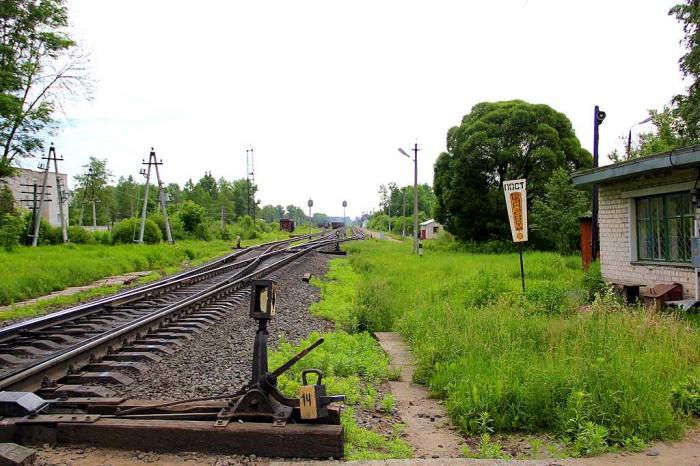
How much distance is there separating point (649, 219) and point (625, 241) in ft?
2.50

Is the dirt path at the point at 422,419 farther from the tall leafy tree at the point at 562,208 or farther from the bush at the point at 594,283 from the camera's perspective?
the tall leafy tree at the point at 562,208

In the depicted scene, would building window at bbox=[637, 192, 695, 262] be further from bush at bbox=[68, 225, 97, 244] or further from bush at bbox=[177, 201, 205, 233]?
bush at bbox=[177, 201, 205, 233]

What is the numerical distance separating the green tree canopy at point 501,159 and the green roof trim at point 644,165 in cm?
1728

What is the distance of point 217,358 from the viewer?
607cm

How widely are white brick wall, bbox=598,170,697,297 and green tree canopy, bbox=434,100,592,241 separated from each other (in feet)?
56.4

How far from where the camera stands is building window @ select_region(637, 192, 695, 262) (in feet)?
32.0

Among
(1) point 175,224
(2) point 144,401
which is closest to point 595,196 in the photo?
(2) point 144,401

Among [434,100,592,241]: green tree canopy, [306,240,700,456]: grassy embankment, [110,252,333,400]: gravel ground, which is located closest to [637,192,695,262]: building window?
[306,240,700,456]: grassy embankment

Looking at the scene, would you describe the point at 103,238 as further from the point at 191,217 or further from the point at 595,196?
the point at 595,196

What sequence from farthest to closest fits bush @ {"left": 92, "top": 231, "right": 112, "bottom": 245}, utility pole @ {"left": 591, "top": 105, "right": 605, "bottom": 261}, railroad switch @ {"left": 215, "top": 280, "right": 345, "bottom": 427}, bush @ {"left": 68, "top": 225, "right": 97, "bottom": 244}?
bush @ {"left": 92, "top": 231, "right": 112, "bottom": 245} → bush @ {"left": 68, "top": 225, "right": 97, "bottom": 244} → utility pole @ {"left": 591, "top": 105, "right": 605, "bottom": 261} → railroad switch @ {"left": 215, "top": 280, "right": 345, "bottom": 427}

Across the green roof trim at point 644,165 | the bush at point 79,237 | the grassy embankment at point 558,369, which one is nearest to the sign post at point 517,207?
the green roof trim at point 644,165

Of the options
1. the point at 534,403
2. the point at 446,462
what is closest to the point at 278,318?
the point at 534,403

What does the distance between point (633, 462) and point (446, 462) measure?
1318mm

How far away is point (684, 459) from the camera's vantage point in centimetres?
359
